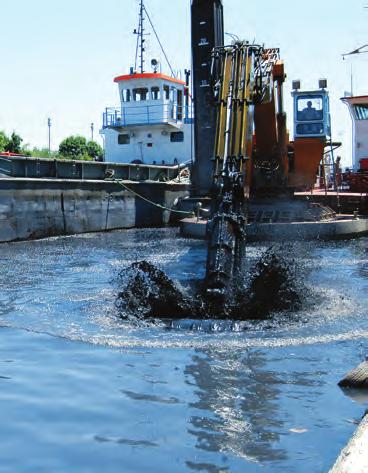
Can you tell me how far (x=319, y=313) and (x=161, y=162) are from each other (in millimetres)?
23889

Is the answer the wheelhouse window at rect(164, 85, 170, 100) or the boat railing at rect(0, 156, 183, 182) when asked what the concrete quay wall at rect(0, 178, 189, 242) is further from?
the wheelhouse window at rect(164, 85, 170, 100)

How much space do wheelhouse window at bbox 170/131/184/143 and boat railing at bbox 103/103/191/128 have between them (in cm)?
48

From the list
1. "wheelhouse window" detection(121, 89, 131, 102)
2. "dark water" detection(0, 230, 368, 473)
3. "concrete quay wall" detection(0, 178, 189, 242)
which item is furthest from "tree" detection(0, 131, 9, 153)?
"dark water" detection(0, 230, 368, 473)

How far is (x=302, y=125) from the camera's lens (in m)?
16.6

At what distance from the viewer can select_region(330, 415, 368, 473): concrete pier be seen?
2.88 metres

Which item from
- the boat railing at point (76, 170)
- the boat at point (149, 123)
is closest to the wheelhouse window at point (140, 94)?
the boat at point (149, 123)

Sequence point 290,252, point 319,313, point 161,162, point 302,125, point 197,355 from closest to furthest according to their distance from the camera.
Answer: point 197,355 → point 319,313 → point 290,252 → point 302,125 → point 161,162

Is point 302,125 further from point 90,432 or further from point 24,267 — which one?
point 90,432

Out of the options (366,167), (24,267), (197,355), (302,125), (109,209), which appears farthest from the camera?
(366,167)

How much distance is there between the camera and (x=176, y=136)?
30875mm

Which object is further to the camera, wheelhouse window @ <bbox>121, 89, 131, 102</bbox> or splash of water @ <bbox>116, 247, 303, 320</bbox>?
wheelhouse window @ <bbox>121, 89, 131, 102</bbox>

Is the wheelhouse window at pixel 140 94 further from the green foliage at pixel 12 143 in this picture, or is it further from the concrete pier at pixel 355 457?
the concrete pier at pixel 355 457

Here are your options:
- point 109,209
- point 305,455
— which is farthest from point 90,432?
point 109,209

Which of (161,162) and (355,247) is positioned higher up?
(161,162)
